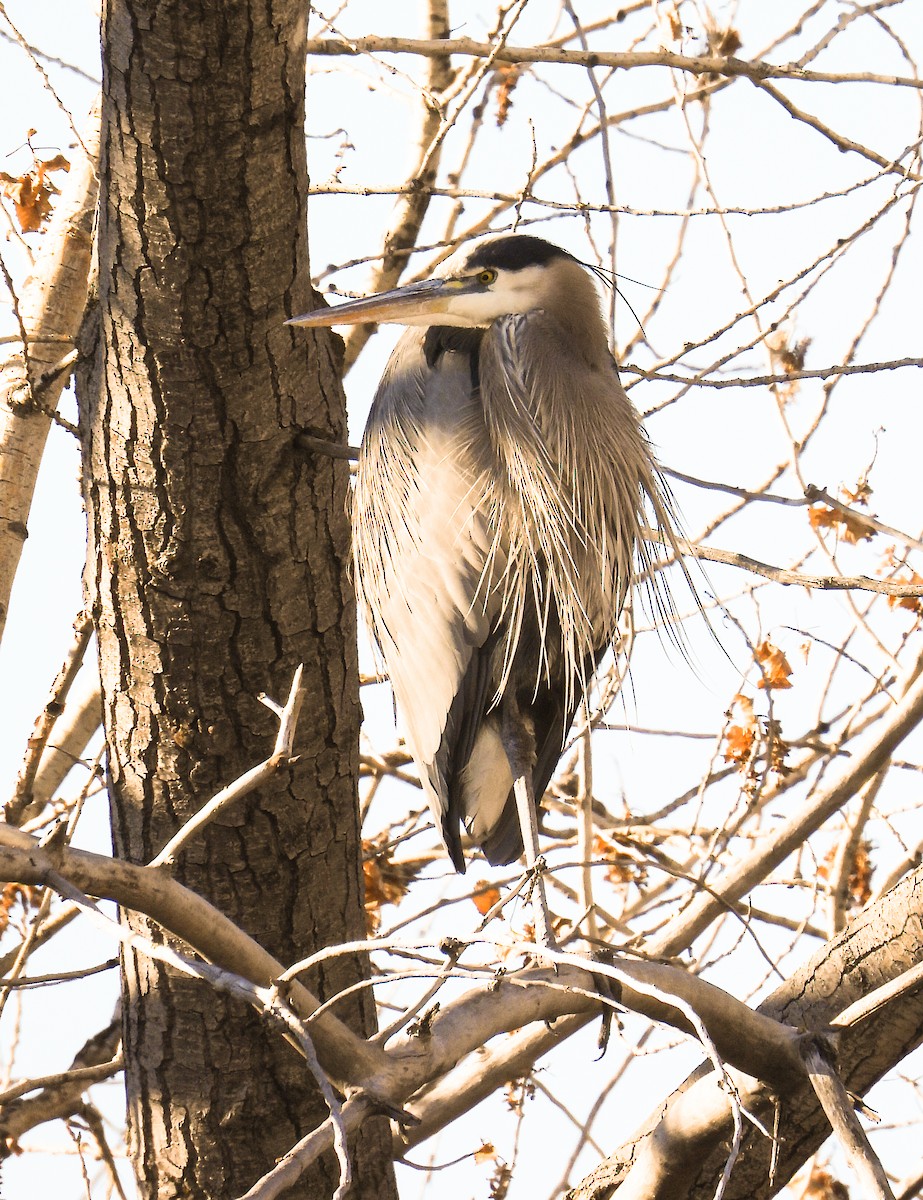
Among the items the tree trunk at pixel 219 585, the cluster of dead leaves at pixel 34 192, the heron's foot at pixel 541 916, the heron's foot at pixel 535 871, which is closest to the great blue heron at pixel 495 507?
the heron's foot at pixel 541 916

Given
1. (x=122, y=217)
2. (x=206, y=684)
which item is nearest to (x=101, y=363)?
(x=122, y=217)

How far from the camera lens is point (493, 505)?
2.21 meters

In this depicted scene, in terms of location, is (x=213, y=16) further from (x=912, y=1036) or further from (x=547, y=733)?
(x=912, y=1036)

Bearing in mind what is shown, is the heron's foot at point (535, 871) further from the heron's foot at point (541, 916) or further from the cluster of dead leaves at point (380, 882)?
the cluster of dead leaves at point (380, 882)

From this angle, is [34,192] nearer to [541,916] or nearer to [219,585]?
[219,585]

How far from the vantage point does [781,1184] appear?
188 cm

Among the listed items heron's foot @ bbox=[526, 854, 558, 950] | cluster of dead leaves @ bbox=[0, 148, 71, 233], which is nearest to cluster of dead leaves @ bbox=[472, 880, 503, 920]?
heron's foot @ bbox=[526, 854, 558, 950]

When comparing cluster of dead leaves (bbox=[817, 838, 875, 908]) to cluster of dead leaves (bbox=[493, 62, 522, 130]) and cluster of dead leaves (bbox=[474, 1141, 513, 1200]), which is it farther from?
cluster of dead leaves (bbox=[493, 62, 522, 130])

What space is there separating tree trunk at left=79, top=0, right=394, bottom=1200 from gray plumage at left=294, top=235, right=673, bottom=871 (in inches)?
10.3

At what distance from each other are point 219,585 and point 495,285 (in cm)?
78

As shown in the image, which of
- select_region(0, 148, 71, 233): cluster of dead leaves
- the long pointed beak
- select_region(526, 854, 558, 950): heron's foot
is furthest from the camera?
select_region(0, 148, 71, 233): cluster of dead leaves

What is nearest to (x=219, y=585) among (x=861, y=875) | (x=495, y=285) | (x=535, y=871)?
Answer: (x=535, y=871)

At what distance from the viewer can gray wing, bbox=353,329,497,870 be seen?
7.32 ft

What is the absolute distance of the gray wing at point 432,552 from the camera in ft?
7.32
